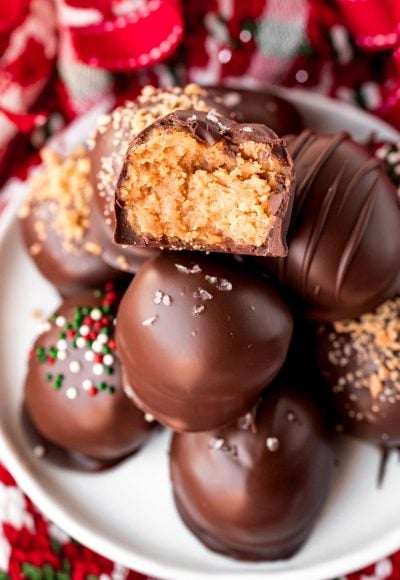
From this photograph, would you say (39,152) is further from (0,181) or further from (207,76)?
(207,76)

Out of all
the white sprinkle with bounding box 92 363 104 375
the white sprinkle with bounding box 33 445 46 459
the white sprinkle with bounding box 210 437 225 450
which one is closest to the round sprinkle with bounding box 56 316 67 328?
the white sprinkle with bounding box 92 363 104 375

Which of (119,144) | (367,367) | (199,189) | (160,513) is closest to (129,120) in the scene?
Result: (119,144)

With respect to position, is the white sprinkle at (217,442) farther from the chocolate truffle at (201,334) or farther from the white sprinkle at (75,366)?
the white sprinkle at (75,366)

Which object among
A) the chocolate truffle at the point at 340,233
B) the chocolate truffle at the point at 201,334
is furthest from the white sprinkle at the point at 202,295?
the chocolate truffle at the point at 340,233

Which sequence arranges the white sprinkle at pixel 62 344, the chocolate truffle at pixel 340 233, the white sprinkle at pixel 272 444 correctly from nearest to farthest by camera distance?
the chocolate truffle at pixel 340 233
the white sprinkle at pixel 272 444
the white sprinkle at pixel 62 344

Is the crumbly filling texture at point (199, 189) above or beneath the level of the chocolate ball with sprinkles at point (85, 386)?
above

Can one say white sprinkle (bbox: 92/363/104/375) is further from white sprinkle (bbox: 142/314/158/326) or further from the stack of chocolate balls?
white sprinkle (bbox: 142/314/158/326)
